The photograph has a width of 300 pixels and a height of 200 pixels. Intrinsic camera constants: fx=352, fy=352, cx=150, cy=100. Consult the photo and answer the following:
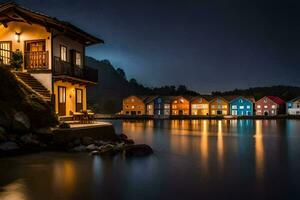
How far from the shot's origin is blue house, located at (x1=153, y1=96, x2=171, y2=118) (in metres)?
109

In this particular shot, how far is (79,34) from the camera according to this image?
28125mm

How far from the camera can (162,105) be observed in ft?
360

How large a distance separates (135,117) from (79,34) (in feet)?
244

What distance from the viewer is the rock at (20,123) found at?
62.6ft

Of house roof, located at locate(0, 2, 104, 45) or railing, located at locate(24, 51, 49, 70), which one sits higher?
house roof, located at locate(0, 2, 104, 45)

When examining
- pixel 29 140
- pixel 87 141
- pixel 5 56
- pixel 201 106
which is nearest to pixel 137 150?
pixel 87 141

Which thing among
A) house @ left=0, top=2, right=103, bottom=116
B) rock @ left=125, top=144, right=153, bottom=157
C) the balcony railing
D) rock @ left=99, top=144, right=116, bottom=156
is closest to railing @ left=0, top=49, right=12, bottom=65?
house @ left=0, top=2, right=103, bottom=116

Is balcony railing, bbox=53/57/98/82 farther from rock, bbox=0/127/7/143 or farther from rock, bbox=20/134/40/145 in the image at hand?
rock, bbox=0/127/7/143

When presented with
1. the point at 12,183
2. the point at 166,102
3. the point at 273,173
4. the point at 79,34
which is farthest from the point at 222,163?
the point at 166,102

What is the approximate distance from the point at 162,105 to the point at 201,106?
12057 millimetres

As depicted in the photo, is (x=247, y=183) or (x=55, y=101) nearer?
(x=247, y=183)

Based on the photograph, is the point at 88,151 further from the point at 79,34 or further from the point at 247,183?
the point at 79,34

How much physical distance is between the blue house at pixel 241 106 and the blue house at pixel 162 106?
62.9ft

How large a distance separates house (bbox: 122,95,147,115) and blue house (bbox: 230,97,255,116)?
27.1 metres
